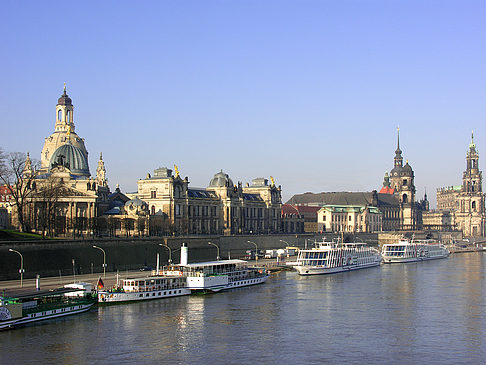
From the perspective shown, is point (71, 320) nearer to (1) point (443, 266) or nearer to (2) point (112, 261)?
(2) point (112, 261)

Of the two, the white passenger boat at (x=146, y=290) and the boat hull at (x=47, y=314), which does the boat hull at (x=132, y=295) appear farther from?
the boat hull at (x=47, y=314)

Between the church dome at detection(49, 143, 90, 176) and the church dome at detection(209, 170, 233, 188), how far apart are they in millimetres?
37195

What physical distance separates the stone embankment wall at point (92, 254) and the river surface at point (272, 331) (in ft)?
77.7

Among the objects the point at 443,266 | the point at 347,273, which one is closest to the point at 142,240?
the point at 347,273

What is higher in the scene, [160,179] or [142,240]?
[160,179]

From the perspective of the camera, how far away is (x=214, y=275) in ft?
322

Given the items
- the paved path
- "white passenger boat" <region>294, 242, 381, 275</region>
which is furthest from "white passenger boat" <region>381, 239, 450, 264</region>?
the paved path

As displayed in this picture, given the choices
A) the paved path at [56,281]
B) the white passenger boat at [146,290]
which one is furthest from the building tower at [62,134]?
the white passenger boat at [146,290]

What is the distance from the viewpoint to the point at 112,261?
385ft

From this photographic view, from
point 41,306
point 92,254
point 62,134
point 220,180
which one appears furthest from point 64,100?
point 41,306

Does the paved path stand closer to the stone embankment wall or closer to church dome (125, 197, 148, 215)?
the stone embankment wall

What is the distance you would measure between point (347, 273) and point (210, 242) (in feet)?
109

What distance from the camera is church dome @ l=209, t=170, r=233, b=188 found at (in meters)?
190

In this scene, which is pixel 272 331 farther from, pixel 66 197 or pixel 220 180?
pixel 220 180
